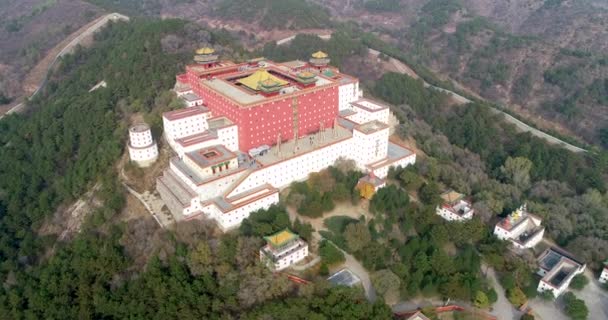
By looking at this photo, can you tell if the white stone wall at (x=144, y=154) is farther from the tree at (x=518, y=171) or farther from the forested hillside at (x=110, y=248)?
the tree at (x=518, y=171)

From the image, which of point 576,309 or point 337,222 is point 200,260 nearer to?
point 337,222

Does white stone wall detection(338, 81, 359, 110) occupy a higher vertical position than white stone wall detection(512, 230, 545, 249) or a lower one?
higher

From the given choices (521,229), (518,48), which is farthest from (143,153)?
(518,48)

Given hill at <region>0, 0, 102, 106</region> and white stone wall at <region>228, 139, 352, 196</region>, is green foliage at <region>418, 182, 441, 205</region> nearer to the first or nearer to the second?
white stone wall at <region>228, 139, 352, 196</region>

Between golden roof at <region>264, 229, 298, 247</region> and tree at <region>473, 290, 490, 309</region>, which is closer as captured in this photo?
tree at <region>473, 290, 490, 309</region>

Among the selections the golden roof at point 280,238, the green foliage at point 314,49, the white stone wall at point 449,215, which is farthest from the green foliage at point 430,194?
the green foliage at point 314,49

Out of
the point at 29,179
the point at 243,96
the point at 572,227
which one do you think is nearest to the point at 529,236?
the point at 572,227

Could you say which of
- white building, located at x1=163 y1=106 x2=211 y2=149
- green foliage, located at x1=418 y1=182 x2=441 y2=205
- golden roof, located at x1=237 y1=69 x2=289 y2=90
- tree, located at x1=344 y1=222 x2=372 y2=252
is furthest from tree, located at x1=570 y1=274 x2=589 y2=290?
white building, located at x1=163 y1=106 x2=211 y2=149
